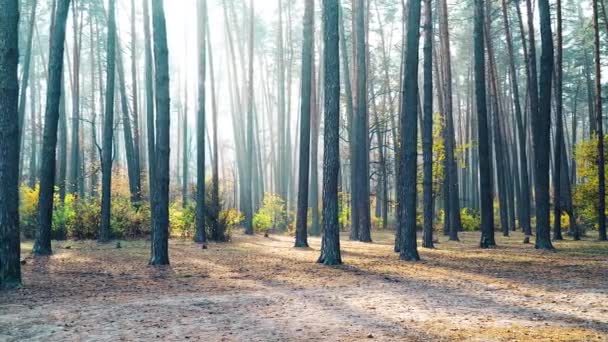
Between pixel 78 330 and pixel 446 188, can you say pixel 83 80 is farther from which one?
pixel 78 330

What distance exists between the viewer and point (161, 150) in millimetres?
11891

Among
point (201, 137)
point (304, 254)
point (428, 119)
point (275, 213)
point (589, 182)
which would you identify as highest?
point (201, 137)

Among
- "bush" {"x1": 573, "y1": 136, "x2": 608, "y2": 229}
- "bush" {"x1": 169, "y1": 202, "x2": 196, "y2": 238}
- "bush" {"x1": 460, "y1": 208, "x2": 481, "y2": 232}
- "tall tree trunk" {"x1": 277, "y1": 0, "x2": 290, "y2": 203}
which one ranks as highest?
"tall tree trunk" {"x1": 277, "y1": 0, "x2": 290, "y2": 203}

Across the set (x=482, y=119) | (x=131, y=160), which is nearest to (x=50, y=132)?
(x=131, y=160)

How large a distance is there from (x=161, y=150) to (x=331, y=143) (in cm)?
404

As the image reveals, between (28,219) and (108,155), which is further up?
(108,155)

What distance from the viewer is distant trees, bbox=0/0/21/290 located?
8.30 meters

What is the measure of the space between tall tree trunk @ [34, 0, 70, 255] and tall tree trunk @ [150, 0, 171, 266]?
2.97 m

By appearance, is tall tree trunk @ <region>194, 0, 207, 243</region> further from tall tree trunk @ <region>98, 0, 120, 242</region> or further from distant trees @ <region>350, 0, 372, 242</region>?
distant trees @ <region>350, 0, 372, 242</region>

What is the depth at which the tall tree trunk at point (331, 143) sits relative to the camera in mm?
11875

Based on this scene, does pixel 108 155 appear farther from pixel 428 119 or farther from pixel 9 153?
pixel 428 119

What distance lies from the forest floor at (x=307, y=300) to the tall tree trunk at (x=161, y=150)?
1.89 feet

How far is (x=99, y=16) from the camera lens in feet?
94.1

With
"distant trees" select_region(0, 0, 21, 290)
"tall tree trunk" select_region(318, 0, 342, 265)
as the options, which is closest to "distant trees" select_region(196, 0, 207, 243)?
"tall tree trunk" select_region(318, 0, 342, 265)
